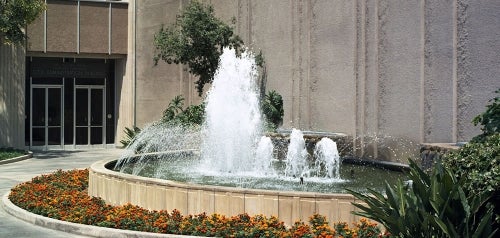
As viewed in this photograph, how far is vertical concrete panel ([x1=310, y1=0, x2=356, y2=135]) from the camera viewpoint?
20.8m

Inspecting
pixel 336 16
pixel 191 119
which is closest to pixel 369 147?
pixel 336 16

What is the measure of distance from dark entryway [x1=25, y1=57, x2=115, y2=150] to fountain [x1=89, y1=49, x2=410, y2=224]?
8447 mm

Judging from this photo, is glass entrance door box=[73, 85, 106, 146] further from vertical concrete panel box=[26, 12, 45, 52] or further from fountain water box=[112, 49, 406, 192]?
fountain water box=[112, 49, 406, 192]

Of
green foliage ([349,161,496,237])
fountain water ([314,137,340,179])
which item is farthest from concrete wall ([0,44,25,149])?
green foliage ([349,161,496,237])

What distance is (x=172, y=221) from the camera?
1067 cm

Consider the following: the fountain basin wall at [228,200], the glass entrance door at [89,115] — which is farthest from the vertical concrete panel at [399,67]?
the glass entrance door at [89,115]

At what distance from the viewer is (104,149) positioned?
3312 cm

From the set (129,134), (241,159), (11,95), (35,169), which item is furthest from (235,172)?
(11,95)

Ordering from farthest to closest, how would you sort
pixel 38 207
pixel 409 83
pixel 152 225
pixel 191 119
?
pixel 191 119, pixel 409 83, pixel 38 207, pixel 152 225

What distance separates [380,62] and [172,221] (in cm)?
1084

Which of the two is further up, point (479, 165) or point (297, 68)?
point (297, 68)

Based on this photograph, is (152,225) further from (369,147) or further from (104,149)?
(104,149)

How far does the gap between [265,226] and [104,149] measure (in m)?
24.3

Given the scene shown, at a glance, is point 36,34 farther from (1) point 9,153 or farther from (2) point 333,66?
(2) point 333,66
